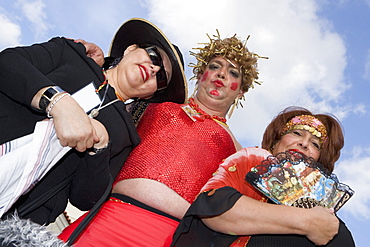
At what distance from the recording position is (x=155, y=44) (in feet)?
12.1

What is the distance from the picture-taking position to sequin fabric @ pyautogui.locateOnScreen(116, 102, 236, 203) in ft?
10.2

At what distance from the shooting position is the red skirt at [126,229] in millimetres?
2732

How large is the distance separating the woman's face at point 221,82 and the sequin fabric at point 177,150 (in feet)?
1.42

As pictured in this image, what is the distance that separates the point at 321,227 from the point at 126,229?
137cm

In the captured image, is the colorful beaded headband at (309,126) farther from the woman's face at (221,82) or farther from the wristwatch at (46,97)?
the wristwatch at (46,97)

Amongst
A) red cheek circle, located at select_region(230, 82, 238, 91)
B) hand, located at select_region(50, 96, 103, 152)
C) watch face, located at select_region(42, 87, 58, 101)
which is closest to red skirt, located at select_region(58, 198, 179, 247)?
hand, located at select_region(50, 96, 103, 152)

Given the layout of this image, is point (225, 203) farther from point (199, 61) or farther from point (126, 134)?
point (199, 61)

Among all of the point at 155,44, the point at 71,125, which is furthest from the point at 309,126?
the point at 71,125

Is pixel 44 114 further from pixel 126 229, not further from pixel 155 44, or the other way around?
pixel 155 44

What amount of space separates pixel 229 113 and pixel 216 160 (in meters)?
1.23

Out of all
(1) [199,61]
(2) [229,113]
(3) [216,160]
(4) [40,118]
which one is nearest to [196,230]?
(3) [216,160]

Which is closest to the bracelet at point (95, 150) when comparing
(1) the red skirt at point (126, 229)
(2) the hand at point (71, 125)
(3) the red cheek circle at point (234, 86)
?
(2) the hand at point (71, 125)

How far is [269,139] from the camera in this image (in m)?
3.72

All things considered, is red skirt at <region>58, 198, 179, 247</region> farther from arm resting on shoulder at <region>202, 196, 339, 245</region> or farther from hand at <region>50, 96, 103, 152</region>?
hand at <region>50, 96, 103, 152</region>
